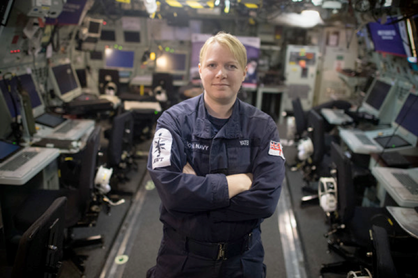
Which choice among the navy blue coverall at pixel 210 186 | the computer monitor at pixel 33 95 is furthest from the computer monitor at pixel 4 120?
the navy blue coverall at pixel 210 186

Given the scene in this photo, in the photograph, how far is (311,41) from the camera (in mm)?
7281

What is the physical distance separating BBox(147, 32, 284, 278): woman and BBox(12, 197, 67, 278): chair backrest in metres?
0.61

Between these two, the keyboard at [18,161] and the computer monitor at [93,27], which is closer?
the keyboard at [18,161]

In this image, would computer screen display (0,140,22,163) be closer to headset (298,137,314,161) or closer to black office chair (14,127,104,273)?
black office chair (14,127,104,273)

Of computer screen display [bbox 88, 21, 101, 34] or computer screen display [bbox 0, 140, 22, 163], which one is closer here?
computer screen display [bbox 0, 140, 22, 163]

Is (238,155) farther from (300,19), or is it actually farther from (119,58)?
(300,19)

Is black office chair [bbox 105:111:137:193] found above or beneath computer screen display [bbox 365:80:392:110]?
beneath

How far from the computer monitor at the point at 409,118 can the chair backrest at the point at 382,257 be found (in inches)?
87.3

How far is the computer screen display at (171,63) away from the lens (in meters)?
6.65

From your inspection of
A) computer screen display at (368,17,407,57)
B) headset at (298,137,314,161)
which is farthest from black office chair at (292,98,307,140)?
computer screen display at (368,17,407,57)

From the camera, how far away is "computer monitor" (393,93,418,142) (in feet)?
12.7

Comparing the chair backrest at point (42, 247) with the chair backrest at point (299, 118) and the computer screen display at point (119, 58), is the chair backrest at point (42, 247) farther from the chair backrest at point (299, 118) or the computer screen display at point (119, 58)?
the computer screen display at point (119, 58)

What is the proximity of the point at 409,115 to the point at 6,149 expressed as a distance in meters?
4.42

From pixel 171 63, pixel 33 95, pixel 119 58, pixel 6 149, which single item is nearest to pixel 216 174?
pixel 6 149
